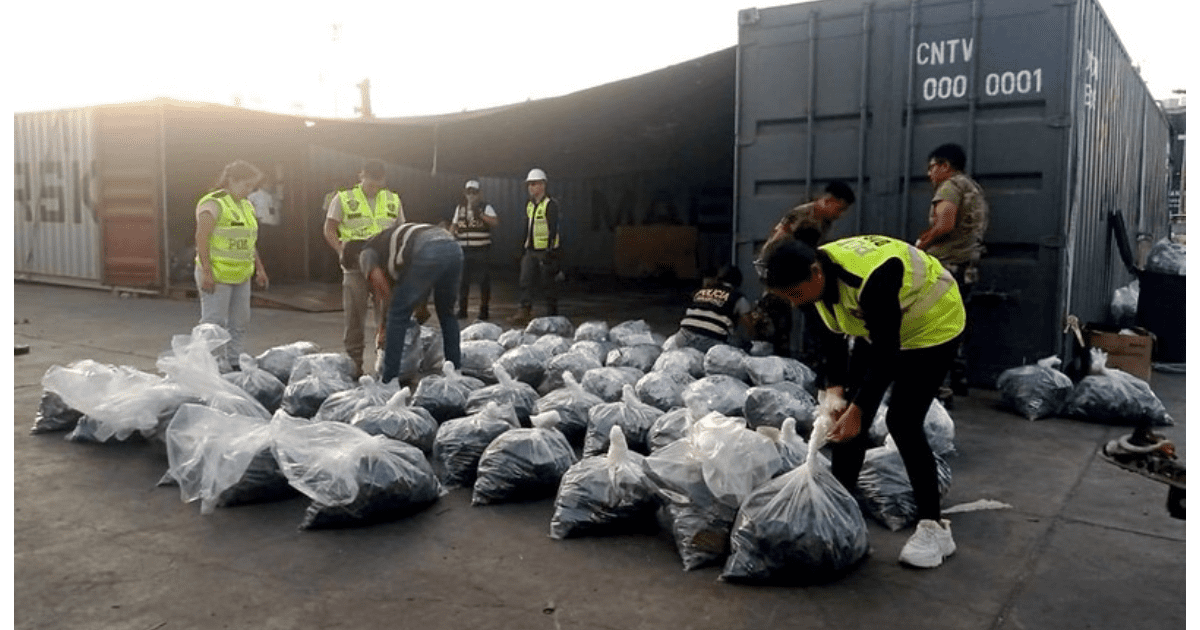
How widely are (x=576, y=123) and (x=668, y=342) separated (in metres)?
3.04

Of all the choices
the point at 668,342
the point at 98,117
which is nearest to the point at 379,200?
the point at 668,342

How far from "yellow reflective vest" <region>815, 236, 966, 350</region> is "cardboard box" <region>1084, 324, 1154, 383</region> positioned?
397cm

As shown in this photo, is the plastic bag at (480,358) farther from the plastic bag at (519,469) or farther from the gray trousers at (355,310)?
the plastic bag at (519,469)

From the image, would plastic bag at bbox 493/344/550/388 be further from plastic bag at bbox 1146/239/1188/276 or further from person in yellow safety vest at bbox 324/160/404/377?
plastic bag at bbox 1146/239/1188/276

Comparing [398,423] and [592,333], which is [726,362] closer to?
[592,333]

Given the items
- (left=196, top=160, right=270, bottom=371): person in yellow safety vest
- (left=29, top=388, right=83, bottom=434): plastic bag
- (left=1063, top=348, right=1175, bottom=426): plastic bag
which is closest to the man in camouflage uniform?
(left=1063, top=348, right=1175, bottom=426): plastic bag

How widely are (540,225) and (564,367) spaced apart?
372 cm

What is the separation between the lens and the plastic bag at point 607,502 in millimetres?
3301

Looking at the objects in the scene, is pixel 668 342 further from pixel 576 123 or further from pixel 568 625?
pixel 568 625

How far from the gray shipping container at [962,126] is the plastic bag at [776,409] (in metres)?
2.04

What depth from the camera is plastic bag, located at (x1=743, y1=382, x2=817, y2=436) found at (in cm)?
466

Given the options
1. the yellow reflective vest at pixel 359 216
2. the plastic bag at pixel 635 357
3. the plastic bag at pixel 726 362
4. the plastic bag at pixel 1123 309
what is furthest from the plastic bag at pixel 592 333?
the plastic bag at pixel 1123 309

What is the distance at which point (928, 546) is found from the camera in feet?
9.95

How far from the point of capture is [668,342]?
21.6 feet
